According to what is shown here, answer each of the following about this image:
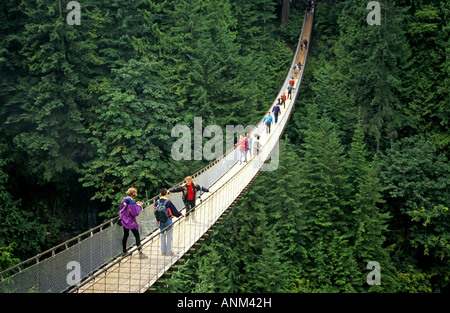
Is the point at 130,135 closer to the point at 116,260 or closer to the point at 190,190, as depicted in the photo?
the point at 190,190

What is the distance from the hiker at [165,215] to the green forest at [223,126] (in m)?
7.67

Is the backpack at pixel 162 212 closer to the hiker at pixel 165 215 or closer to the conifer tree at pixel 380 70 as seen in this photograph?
the hiker at pixel 165 215

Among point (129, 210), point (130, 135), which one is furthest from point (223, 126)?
point (129, 210)

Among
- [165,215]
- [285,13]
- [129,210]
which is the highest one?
[285,13]

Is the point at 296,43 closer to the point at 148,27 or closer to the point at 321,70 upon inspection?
the point at 321,70

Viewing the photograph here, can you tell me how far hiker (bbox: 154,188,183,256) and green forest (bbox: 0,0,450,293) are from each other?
7675mm

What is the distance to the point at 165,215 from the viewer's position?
7848mm

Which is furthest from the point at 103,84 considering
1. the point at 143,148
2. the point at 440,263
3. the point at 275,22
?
the point at 275,22

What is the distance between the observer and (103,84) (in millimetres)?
19375

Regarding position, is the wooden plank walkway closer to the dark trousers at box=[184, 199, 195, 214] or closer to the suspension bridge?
the suspension bridge

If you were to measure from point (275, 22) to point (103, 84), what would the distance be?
20.3 m

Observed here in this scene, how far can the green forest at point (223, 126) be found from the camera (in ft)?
58.9

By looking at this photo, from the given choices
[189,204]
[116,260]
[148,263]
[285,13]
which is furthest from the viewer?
[285,13]

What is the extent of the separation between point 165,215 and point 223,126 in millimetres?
13660
